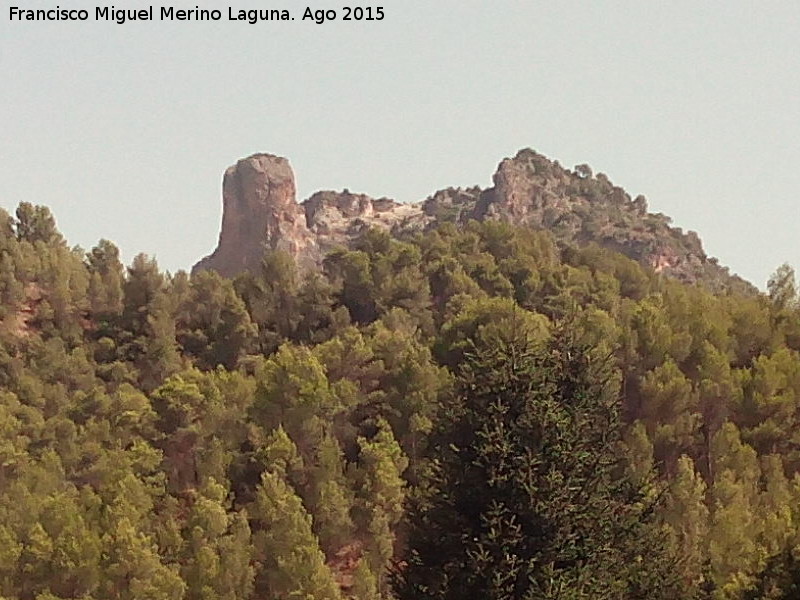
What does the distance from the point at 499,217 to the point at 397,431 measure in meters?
56.3

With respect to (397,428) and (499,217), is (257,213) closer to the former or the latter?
(499,217)

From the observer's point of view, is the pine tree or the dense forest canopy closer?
the dense forest canopy

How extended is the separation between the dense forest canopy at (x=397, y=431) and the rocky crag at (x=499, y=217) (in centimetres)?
3593

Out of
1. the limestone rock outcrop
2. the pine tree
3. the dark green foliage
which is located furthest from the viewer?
the limestone rock outcrop

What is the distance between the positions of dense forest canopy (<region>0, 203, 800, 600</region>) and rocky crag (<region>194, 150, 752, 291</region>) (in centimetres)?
3593

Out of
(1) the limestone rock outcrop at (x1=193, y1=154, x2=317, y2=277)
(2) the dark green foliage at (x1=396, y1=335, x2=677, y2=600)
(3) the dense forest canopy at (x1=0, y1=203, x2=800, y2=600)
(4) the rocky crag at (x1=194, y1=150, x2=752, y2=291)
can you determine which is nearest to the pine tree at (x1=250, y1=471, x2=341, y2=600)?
(3) the dense forest canopy at (x1=0, y1=203, x2=800, y2=600)

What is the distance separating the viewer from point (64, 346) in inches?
1767

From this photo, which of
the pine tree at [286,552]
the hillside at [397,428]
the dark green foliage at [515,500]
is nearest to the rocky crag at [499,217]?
the hillside at [397,428]

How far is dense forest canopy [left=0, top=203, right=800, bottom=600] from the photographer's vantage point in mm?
Result: 11852

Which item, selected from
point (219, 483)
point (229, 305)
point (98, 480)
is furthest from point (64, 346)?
point (219, 483)

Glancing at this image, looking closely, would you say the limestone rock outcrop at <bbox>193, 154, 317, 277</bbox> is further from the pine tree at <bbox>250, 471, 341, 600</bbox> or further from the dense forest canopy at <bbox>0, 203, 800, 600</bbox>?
the pine tree at <bbox>250, 471, 341, 600</bbox>

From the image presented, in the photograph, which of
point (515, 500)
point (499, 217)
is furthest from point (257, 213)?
point (515, 500)

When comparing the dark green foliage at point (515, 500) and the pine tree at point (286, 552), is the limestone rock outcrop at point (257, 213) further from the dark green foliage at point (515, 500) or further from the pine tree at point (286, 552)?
the dark green foliage at point (515, 500)

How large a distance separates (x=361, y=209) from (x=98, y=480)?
76543 mm
